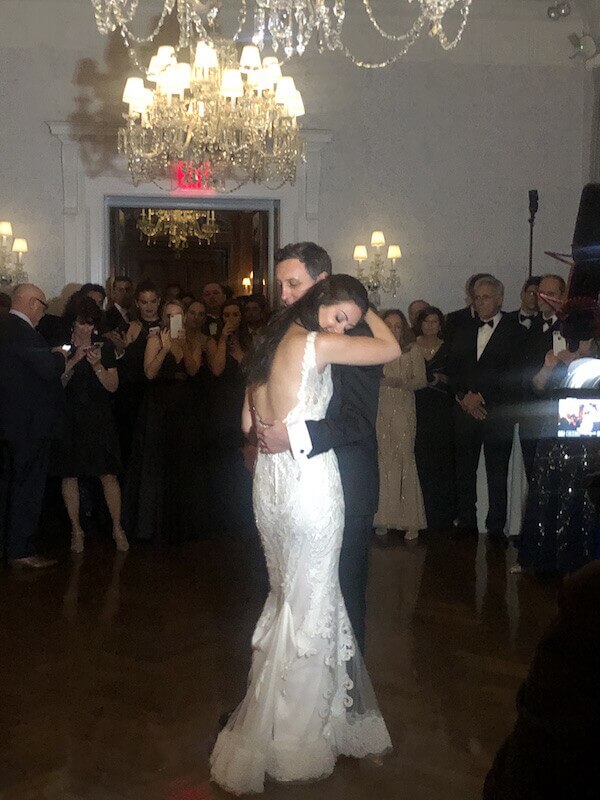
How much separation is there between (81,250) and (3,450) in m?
2.53

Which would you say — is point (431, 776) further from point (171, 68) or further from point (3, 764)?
point (171, 68)

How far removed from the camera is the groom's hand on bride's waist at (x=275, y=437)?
118 inches

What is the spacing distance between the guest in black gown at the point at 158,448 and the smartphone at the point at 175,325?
0.03 m

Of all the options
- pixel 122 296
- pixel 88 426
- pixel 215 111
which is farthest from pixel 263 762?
pixel 122 296

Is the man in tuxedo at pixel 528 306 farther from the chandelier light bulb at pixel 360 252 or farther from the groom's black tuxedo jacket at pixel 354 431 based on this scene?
the groom's black tuxedo jacket at pixel 354 431

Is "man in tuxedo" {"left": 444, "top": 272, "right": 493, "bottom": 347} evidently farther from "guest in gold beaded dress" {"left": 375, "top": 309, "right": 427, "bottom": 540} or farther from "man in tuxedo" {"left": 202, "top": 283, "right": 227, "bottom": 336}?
"man in tuxedo" {"left": 202, "top": 283, "right": 227, "bottom": 336}

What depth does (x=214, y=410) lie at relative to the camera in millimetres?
6371

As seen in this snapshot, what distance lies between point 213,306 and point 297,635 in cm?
443

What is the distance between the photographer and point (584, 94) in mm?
8578

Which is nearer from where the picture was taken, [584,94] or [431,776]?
[431,776]

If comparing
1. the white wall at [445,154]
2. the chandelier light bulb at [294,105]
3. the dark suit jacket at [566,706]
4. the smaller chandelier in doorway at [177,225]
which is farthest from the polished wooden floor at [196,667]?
the smaller chandelier in doorway at [177,225]

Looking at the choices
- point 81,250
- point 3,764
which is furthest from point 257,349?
point 81,250

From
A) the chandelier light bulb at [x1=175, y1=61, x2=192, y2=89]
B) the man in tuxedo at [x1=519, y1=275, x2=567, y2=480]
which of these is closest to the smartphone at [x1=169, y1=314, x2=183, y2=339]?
the chandelier light bulb at [x1=175, y1=61, x2=192, y2=89]

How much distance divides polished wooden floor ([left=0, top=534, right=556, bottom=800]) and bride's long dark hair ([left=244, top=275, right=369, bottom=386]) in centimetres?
78
